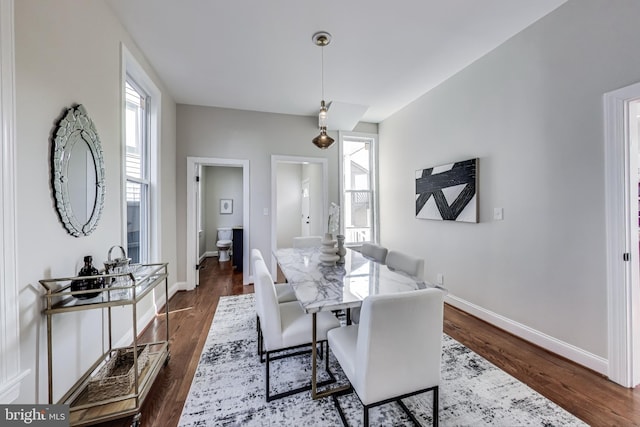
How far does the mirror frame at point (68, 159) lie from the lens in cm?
138

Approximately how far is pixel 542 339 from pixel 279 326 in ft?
7.44

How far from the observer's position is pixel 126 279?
171cm

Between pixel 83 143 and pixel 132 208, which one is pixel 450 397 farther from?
pixel 132 208

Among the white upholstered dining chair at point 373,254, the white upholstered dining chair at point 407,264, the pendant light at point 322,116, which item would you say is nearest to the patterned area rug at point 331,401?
the white upholstered dining chair at point 373,254

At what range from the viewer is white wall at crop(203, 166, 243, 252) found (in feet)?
21.2

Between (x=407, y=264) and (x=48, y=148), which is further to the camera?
(x=407, y=264)

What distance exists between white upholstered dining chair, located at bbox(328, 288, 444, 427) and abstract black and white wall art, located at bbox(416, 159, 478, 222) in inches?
76.3

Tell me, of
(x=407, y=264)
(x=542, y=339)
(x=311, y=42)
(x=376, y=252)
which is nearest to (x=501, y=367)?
(x=542, y=339)

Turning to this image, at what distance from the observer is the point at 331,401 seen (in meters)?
1.54

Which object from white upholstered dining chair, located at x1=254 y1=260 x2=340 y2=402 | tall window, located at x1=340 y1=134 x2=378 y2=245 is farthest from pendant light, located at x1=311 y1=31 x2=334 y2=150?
tall window, located at x1=340 y1=134 x2=378 y2=245

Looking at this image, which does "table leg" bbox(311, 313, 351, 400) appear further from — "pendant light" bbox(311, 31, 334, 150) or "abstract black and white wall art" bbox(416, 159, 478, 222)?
"abstract black and white wall art" bbox(416, 159, 478, 222)

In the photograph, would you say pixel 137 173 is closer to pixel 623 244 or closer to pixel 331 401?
pixel 331 401

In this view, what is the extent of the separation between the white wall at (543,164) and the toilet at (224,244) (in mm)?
4652

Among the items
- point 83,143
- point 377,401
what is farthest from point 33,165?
point 377,401
